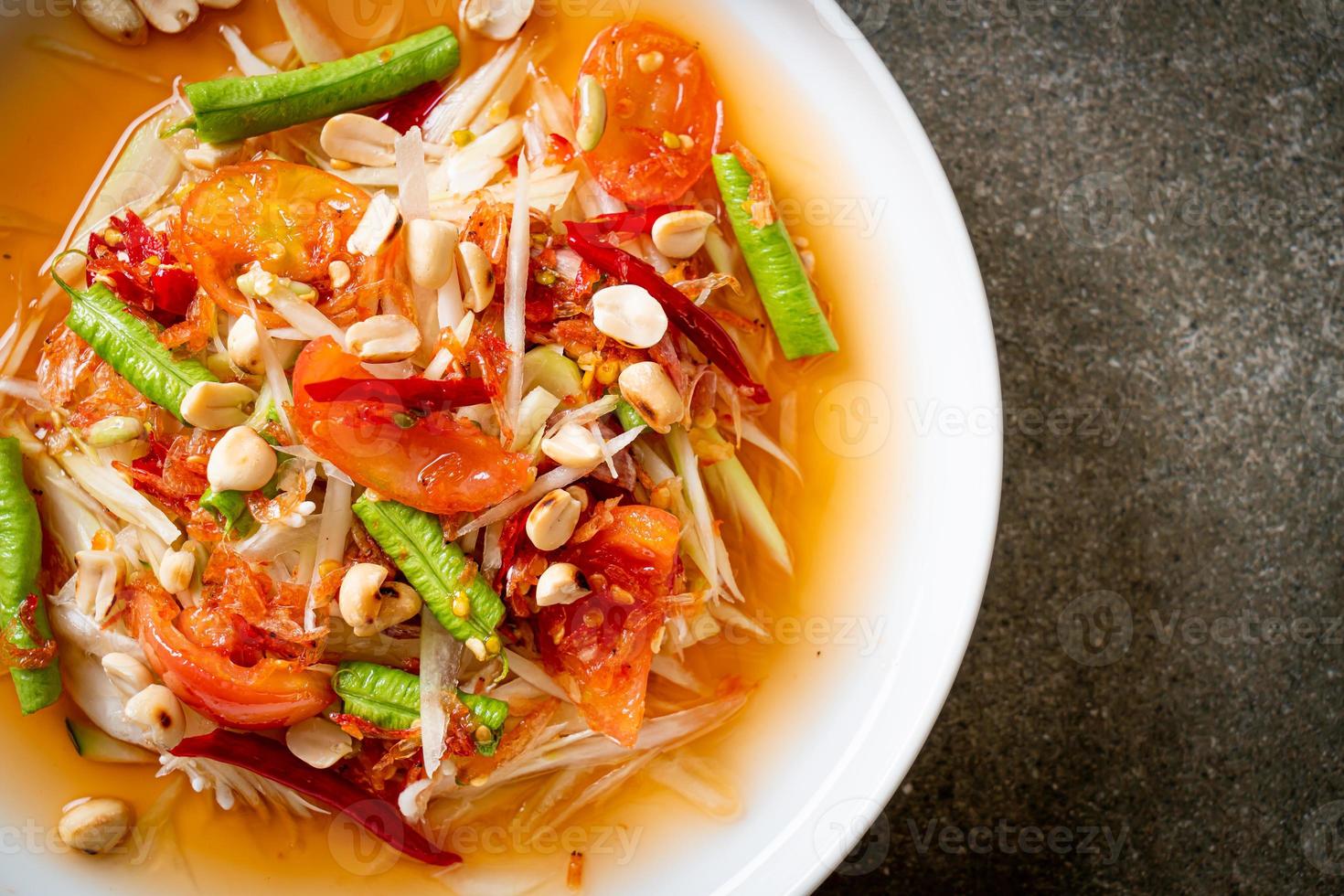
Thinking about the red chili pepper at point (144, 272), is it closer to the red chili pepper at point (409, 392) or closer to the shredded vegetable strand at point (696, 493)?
the red chili pepper at point (409, 392)

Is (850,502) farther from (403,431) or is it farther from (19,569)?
→ (19,569)

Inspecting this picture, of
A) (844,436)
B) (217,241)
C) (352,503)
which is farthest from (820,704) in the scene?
(217,241)

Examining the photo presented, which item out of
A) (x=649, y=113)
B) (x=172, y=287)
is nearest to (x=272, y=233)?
(x=172, y=287)

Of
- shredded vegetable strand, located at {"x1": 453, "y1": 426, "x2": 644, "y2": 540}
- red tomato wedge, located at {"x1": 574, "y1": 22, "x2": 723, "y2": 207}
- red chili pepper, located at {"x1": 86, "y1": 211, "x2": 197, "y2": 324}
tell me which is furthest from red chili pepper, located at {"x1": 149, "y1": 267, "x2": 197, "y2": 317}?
red tomato wedge, located at {"x1": 574, "y1": 22, "x2": 723, "y2": 207}

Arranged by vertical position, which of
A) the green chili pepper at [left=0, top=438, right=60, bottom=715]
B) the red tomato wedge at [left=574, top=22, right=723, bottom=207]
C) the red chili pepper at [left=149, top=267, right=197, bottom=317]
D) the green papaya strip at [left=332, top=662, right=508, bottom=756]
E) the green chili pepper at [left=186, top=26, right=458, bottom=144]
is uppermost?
the green chili pepper at [left=186, top=26, right=458, bottom=144]

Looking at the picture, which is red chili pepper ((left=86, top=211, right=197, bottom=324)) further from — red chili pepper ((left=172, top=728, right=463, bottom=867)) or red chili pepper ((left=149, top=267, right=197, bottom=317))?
red chili pepper ((left=172, top=728, right=463, bottom=867))

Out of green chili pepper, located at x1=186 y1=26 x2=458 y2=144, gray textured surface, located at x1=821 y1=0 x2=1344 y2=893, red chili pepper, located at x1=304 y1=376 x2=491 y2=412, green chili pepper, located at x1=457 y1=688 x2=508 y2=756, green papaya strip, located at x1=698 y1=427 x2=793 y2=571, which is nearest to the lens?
red chili pepper, located at x1=304 y1=376 x2=491 y2=412

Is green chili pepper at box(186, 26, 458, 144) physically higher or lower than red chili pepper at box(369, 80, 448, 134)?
higher

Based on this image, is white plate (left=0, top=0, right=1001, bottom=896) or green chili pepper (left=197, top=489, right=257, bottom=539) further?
white plate (left=0, top=0, right=1001, bottom=896)
